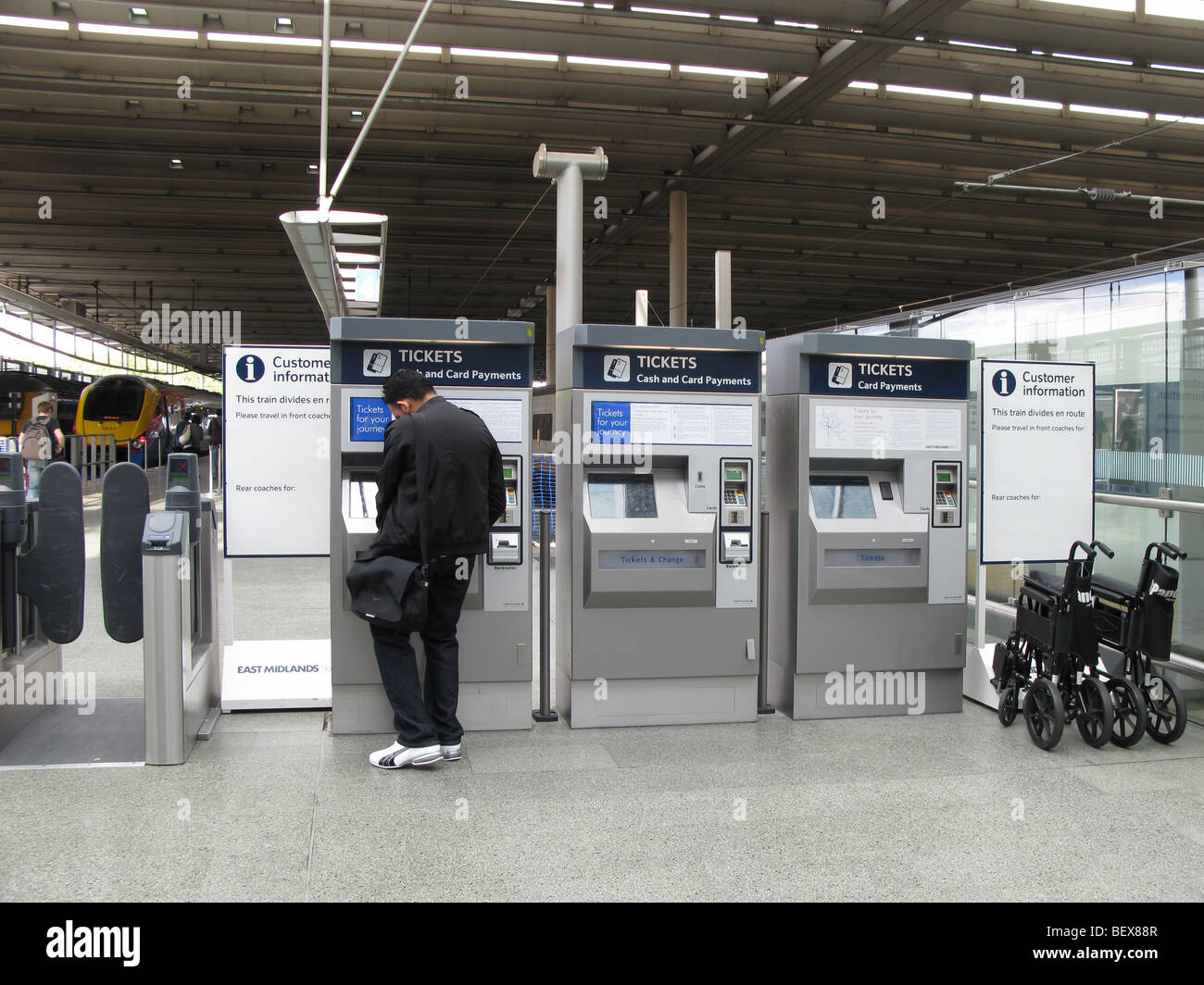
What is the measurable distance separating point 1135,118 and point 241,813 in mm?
13065

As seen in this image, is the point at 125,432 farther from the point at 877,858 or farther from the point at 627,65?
the point at 877,858

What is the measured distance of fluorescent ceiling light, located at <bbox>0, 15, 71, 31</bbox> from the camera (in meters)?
9.48

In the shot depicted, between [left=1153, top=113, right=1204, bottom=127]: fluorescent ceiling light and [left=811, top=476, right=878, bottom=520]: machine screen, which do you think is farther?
[left=1153, top=113, right=1204, bottom=127]: fluorescent ceiling light

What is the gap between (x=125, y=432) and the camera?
82.0ft

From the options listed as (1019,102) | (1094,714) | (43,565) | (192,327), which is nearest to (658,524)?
(1094,714)

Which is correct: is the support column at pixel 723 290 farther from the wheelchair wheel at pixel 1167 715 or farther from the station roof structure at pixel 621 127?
the wheelchair wheel at pixel 1167 715

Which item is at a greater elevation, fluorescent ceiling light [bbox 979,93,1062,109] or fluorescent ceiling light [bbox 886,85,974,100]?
fluorescent ceiling light [bbox 886,85,974,100]

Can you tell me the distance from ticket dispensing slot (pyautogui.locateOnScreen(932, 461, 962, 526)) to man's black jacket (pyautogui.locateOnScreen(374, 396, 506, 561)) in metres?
2.33

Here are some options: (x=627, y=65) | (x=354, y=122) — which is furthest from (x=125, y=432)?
(x=627, y=65)

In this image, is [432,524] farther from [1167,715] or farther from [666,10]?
[666,10]

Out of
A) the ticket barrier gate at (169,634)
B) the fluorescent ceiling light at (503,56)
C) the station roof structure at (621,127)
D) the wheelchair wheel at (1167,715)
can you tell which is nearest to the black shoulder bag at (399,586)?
the ticket barrier gate at (169,634)

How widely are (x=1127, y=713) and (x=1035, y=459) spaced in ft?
4.81

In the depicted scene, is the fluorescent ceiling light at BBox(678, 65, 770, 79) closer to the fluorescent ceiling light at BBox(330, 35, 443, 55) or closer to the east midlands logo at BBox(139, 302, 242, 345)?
the fluorescent ceiling light at BBox(330, 35, 443, 55)

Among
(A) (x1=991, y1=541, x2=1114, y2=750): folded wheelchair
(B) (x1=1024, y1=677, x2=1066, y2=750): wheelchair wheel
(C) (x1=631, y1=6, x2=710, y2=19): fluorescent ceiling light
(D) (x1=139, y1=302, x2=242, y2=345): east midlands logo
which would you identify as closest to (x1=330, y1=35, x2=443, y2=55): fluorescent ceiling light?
(C) (x1=631, y1=6, x2=710, y2=19): fluorescent ceiling light
